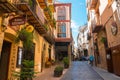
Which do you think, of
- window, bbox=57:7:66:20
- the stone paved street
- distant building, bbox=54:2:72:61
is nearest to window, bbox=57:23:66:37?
distant building, bbox=54:2:72:61

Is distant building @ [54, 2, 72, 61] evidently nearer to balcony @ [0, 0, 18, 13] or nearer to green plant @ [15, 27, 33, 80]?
green plant @ [15, 27, 33, 80]

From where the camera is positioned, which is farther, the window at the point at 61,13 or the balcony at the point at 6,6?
the window at the point at 61,13

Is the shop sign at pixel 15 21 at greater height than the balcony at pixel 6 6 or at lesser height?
lesser

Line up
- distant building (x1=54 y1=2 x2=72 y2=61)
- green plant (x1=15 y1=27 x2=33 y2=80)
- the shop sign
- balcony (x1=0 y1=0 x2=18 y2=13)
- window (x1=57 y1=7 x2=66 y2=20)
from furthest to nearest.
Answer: window (x1=57 y1=7 x2=66 y2=20)
distant building (x1=54 y1=2 x2=72 y2=61)
the shop sign
green plant (x1=15 y1=27 x2=33 y2=80)
balcony (x1=0 y1=0 x2=18 y2=13)

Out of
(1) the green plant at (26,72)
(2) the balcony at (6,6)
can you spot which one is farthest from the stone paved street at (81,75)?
(2) the balcony at (6,6)

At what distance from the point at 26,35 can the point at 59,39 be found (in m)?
19.6

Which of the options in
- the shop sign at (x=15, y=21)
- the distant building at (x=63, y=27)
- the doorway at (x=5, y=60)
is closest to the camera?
the shop sign at (x=15, y=21)

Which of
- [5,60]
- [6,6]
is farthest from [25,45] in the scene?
[6,6]

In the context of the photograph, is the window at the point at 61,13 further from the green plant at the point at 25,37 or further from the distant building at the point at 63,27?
the green plant at the point at 25,37

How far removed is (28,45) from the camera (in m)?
7.47

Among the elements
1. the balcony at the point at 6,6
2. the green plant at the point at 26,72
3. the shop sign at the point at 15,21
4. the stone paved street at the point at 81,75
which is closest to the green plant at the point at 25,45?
the green plant at the point at 26,72

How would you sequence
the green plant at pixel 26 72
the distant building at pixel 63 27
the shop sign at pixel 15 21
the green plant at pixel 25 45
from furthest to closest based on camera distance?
the distant building at pixel 63 27 < the shop sign at pixel 15 21 < the green plant at pixel 25 45 < the green plant at pixel 26 72

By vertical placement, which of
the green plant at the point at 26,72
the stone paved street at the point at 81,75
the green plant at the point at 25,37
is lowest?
the stone paved street at the point at 81,75

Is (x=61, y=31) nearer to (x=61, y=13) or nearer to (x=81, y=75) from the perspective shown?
(x=61, y=13)
